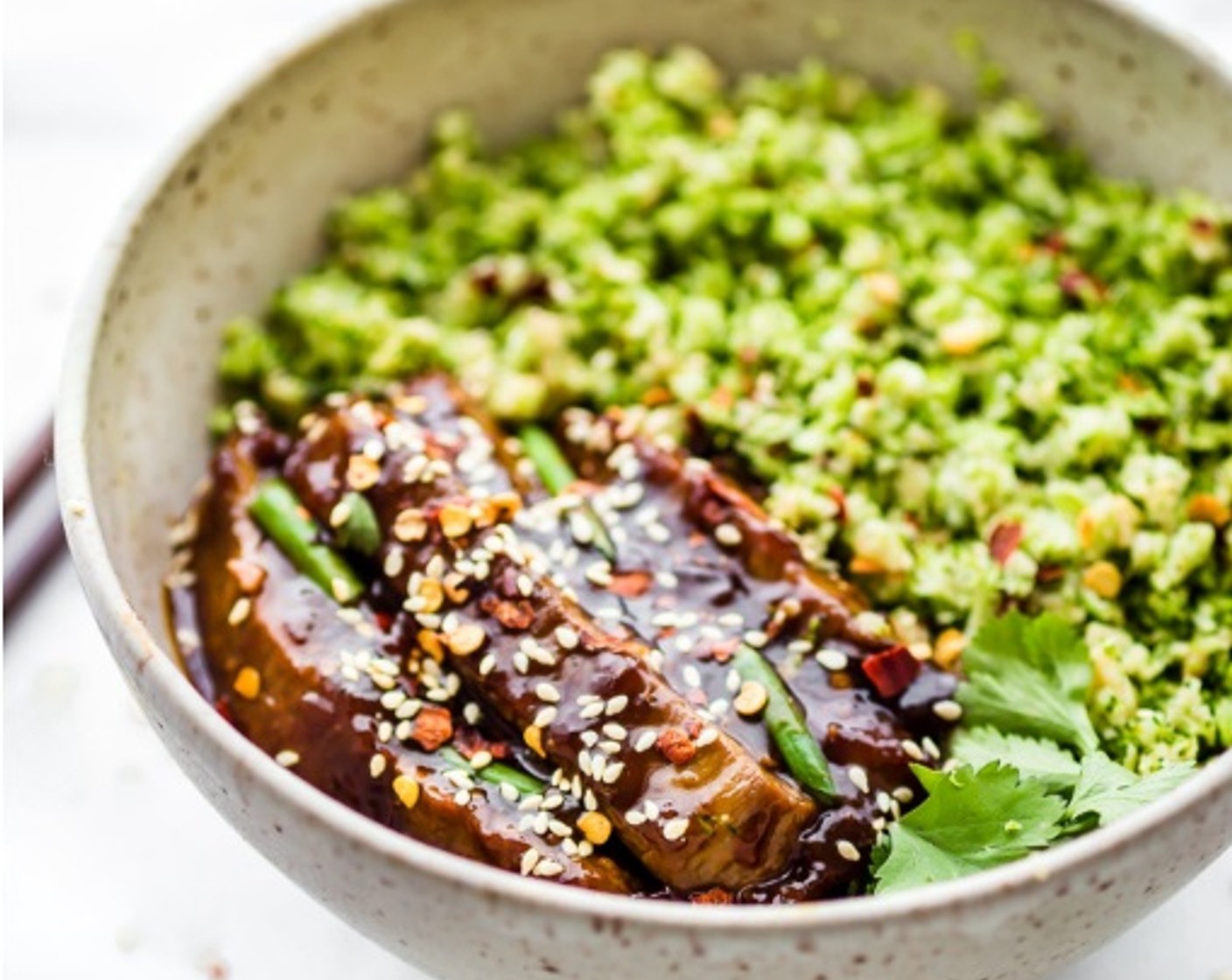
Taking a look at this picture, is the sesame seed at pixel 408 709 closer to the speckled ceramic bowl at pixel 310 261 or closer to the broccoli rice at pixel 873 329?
the speckled ceramic bowl at pixel 310 261

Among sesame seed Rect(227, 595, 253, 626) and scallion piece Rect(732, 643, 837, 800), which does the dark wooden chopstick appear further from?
scallion piece Rect(732, 643, 837, 800)

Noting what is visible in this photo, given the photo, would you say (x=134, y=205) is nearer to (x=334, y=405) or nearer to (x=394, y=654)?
(x=334, y=405)

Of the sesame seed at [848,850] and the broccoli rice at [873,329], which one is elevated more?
the broccoli rice at [873,329]

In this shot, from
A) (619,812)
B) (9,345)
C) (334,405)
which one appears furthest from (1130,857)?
(9,345)

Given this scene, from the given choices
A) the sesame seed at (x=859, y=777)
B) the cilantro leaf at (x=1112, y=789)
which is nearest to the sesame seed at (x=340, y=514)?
the sesame seed at (x=859, y=777)

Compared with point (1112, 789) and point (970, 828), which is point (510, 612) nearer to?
point (970, 828)

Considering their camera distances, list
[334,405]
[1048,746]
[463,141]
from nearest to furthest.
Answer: [1048,746] < [334,405] < [463,141]
